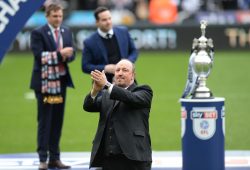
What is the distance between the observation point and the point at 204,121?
8539 millimetres

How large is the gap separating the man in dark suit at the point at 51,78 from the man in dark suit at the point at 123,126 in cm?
242

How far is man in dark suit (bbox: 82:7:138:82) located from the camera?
1084cm

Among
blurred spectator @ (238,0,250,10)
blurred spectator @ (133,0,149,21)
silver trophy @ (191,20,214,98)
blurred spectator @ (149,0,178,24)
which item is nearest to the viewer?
silver trophy @ (191,20,214,98)

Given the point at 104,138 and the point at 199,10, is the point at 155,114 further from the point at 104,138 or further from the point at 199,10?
the point at 199,10

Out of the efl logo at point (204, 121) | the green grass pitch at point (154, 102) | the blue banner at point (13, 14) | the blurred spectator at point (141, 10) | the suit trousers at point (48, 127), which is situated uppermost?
the blue banner at point (13, 14)

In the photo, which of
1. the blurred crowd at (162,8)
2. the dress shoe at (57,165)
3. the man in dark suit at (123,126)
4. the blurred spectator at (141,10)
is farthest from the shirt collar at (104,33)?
the blurred spectator at (141,10)

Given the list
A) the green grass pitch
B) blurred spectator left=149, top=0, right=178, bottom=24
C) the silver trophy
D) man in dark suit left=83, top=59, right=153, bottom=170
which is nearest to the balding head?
man in dark suit left=83, top=59, right=153, bottom=170

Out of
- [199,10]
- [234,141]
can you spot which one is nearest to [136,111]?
[234,141]

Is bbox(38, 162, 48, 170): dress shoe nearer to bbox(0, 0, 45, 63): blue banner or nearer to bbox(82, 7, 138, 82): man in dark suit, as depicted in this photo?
bbox(82, 7, 138, 82): man in dark suit

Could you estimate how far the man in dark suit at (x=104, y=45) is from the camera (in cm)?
1084

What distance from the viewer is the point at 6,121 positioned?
16.0m

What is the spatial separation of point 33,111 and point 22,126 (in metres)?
1.74

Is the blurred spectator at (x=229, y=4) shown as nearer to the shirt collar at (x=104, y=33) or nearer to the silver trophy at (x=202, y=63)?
the shirt collar at (x=104, y=33)

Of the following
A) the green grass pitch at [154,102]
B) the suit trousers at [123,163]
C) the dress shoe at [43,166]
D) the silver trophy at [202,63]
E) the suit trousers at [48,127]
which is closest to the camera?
the suit trousers at [123,163]
